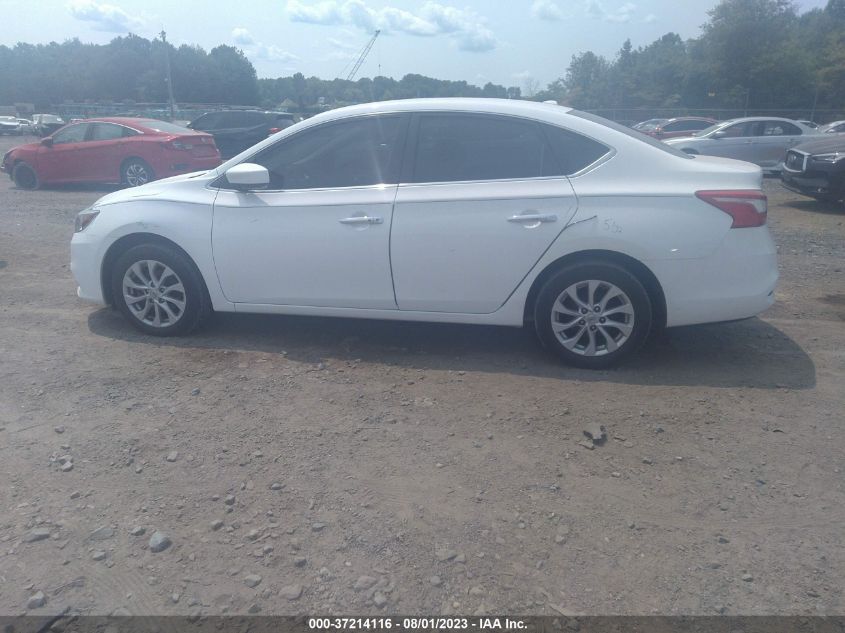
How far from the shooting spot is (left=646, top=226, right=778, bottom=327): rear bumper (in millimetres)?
4453

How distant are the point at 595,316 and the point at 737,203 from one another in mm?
1113

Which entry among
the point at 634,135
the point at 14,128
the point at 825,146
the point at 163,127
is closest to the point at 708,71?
the point at 825,146

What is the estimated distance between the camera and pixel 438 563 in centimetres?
285

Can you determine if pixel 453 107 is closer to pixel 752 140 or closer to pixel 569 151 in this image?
pixel 569 151

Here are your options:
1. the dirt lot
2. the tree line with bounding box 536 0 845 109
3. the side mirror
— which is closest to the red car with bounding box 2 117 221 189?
the dirt lot

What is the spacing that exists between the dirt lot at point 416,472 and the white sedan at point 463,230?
1.22 feet

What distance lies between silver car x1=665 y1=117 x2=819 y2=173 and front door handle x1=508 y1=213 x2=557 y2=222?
1367 centimetres

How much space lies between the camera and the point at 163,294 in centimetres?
532

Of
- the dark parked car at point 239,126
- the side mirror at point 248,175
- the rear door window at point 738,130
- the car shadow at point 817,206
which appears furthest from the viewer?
the dark parked car at point 239,126

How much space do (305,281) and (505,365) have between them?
1514 mm

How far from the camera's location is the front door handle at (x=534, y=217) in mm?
4527

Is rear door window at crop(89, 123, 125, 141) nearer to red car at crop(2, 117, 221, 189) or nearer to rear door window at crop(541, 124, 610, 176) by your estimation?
red car at crop(2, 117, 221, 189)

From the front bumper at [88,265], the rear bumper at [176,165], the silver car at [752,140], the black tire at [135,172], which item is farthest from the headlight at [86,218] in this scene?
the silver car at [752,140]

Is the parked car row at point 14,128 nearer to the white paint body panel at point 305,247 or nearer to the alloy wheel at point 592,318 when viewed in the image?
the white paint body panel at point 305,247
